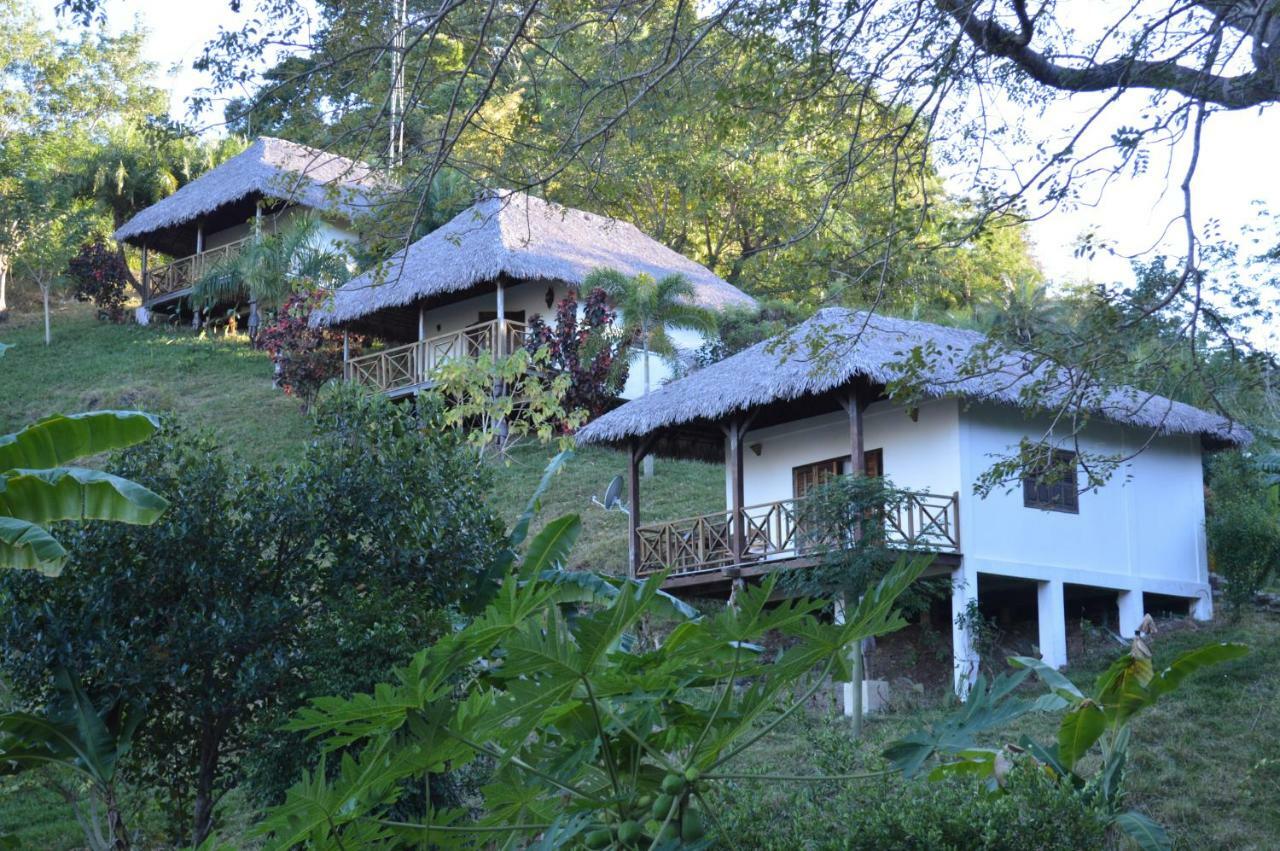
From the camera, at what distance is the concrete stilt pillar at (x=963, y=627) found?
→ 555 inches

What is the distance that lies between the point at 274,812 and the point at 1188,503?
15.8 m

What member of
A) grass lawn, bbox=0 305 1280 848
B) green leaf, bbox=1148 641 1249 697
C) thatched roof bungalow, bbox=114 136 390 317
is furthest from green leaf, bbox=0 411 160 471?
thatched roof bungalow, bbox=114 136 390 317

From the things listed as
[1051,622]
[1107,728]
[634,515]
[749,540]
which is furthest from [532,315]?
[1107,728]

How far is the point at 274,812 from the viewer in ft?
10.6

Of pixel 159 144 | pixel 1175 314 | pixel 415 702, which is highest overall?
pixel 159 144

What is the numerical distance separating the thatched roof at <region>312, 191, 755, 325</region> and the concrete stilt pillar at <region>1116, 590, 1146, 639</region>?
29.1 ft

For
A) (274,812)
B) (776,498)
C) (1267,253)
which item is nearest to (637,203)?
(776,498)

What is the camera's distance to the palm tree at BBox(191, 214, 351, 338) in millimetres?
23438

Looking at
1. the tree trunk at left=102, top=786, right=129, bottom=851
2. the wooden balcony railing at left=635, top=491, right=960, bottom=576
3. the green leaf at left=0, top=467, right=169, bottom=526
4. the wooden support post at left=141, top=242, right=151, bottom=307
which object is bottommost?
the tree trunk at left=102, top=786, right=129, bottom=851

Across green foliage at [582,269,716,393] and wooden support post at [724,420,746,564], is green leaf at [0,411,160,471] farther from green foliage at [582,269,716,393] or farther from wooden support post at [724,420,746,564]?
green foliage at [582,269,716,393]

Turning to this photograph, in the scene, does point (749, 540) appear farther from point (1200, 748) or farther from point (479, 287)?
point (479, 287)

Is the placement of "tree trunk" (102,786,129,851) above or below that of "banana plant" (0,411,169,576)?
below

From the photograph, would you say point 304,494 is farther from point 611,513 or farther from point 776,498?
point 611,513

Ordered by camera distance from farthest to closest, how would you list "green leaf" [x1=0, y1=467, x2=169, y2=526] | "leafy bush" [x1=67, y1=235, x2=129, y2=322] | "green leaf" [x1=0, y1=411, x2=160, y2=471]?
"leafy bush" [x1=67, y1=235, x2=129, y2=322]
"green leaf" [x1=0, y1=411, x2=160, y2=471]
"green leaf" [x1=0, y1=467, x2=169, y2=526]
